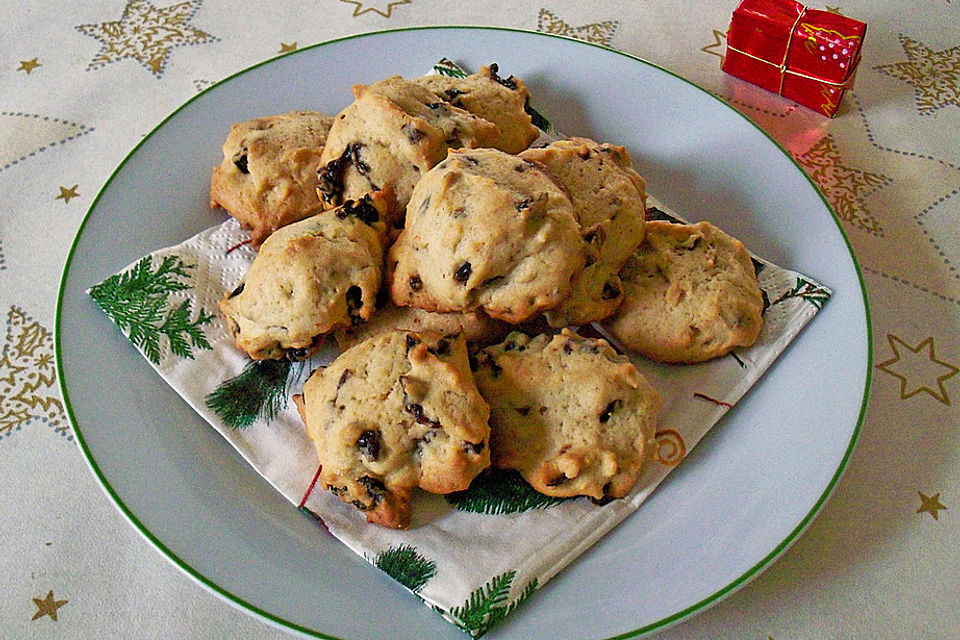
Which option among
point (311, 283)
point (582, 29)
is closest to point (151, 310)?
point (311, 283)

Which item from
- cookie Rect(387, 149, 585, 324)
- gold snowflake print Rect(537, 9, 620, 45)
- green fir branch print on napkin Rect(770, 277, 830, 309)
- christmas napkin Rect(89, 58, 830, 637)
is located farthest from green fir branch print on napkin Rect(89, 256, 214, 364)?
gold snowflake print Rect(537, 9, 620, 45)

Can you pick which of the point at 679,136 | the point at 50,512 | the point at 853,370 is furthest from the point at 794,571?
the point at 50,512

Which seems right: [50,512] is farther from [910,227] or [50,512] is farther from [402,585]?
[910,227]

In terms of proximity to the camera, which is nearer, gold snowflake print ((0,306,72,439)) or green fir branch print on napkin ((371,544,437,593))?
green fir branch print on napkin ((371,544,437,593))

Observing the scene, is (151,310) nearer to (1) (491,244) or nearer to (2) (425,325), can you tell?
(2) (425,325)

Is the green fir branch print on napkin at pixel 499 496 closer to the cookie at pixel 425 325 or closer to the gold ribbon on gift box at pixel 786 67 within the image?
the cookie at pixel 425 325

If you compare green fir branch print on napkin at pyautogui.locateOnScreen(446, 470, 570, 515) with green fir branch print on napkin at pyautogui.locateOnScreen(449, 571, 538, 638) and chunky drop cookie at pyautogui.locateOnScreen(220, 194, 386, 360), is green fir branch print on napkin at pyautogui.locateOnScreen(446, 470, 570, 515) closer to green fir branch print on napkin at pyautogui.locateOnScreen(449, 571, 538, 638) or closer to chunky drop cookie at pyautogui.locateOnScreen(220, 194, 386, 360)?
green fir branch print on napkin at pyautogui.locateOnScreen(449, 571, 538, 638)
